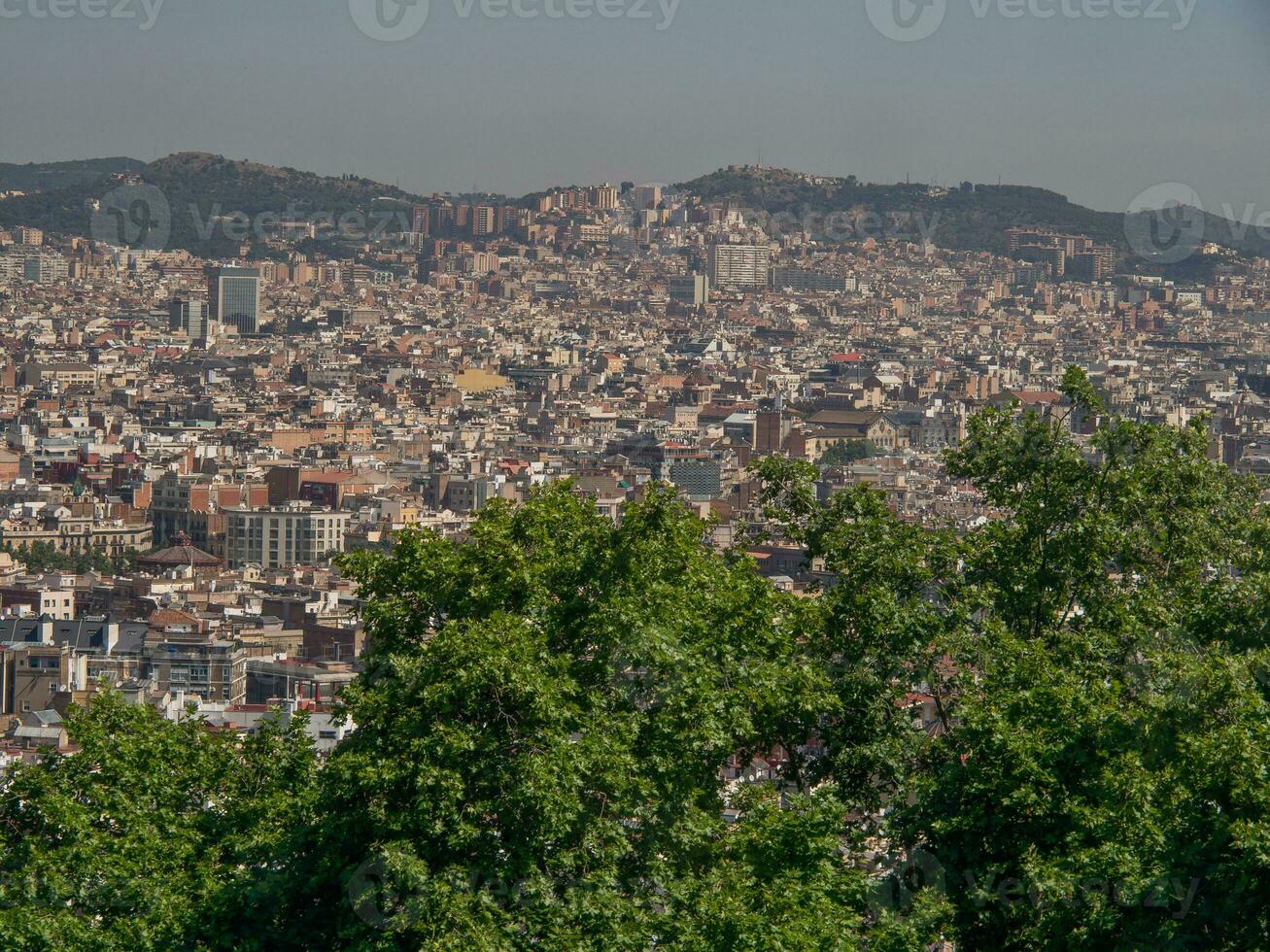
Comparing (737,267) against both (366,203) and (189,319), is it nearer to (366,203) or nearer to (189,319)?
(366,203)

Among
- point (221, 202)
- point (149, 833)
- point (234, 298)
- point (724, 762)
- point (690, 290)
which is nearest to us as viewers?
point (724, 762)

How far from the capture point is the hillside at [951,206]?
14962 cm

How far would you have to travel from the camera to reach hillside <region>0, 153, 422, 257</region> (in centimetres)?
13775

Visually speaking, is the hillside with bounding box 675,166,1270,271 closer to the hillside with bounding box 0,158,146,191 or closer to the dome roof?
the hillside with bounding box 0,158,146,191

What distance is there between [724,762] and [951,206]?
148 metres

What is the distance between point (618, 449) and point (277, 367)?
32148 millimetres

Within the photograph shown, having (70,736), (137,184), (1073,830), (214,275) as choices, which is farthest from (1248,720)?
(137,184)

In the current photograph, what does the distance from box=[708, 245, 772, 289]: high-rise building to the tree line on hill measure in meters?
133

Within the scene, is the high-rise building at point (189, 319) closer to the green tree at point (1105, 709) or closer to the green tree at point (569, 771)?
the green tree at point (1105, 709)

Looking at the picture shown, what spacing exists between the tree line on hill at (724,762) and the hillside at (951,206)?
13585cm

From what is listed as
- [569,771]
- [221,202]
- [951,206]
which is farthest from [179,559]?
[951,206]

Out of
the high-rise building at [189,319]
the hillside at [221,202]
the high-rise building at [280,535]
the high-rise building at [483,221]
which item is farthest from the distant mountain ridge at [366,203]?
the high-rise building at [280,535]

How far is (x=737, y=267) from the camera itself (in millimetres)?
146375

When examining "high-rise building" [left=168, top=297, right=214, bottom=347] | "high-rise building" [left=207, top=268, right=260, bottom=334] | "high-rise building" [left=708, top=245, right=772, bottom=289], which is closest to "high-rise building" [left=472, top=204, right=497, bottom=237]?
"high-rise building" [left=708, top=245, right=772, bottom=289]
